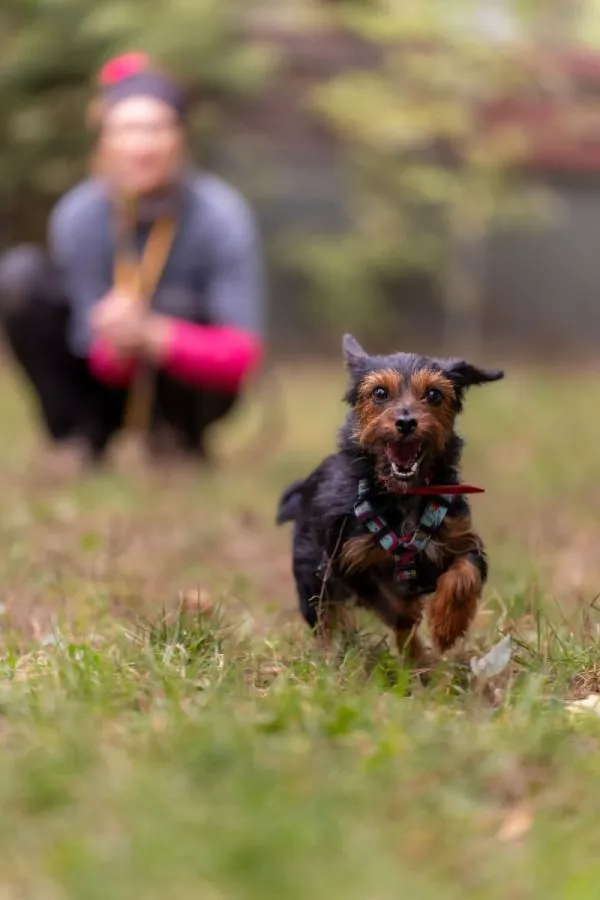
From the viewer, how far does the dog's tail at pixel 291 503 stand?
3.70 m

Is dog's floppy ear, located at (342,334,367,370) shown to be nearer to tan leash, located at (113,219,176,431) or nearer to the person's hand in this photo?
the person's hand

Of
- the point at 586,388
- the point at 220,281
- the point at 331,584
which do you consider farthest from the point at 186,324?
the point at 586,388

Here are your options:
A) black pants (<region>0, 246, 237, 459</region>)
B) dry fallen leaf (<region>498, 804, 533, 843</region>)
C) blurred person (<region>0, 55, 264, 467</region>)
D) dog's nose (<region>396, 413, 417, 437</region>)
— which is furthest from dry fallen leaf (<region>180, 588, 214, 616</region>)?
black pants (<region>0, 246, 237, 459</region>)

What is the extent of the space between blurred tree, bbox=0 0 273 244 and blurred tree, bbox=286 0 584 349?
1.43 metres

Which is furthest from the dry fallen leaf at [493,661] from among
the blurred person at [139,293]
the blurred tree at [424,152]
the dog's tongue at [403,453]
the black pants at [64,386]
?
the blurred tree at [424,152]

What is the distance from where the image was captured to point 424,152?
674 inches

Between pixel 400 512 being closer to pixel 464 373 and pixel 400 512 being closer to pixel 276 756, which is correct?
pixel 464 373

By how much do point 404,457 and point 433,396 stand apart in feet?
0.53

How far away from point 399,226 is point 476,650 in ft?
46.0

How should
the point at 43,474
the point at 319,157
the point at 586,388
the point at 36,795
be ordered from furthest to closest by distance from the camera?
the point at 319,157
the point at 586,388
the point at 43,474
the point at 36,795

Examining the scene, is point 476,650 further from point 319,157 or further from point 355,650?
point 319,157

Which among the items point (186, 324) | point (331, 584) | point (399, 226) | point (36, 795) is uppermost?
point (399, 226)

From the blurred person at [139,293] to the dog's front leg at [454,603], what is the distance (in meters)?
3.99

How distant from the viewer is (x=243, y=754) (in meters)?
2.43
